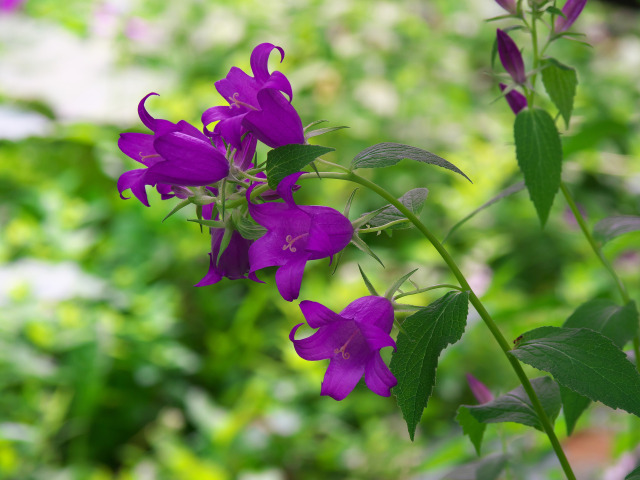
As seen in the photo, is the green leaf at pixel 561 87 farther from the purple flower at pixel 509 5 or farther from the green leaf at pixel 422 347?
the green leaf at pixel 422 347

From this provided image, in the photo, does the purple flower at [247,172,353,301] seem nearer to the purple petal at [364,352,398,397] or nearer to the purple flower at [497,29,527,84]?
the purple petal at [364,352,398,397]

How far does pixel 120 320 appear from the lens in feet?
5.41

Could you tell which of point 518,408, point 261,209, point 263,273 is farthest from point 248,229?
point 263,273

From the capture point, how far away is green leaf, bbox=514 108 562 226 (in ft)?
1.35

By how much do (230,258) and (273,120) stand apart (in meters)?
0.08

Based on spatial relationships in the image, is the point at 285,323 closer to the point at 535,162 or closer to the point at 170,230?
the point at 170,230

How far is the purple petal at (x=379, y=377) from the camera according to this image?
0.34 meters

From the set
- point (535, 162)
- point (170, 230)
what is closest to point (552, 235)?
point (170, 230)

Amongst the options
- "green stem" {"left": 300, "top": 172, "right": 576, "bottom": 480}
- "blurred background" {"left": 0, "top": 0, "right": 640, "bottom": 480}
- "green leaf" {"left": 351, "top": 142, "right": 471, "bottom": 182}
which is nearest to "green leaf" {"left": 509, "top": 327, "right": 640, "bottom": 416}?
"green stem" {"left": 300, "top": 172, "right": 576, "bottom": 480}

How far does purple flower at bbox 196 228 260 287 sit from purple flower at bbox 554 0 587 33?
0.97ft

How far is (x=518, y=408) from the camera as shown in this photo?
17.1 inches

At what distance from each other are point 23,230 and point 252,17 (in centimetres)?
142

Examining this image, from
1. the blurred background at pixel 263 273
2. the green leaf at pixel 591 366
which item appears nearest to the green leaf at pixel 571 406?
the green leaf at pixel 591 366

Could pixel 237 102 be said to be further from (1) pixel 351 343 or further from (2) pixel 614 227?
(2) pixel 614 227
